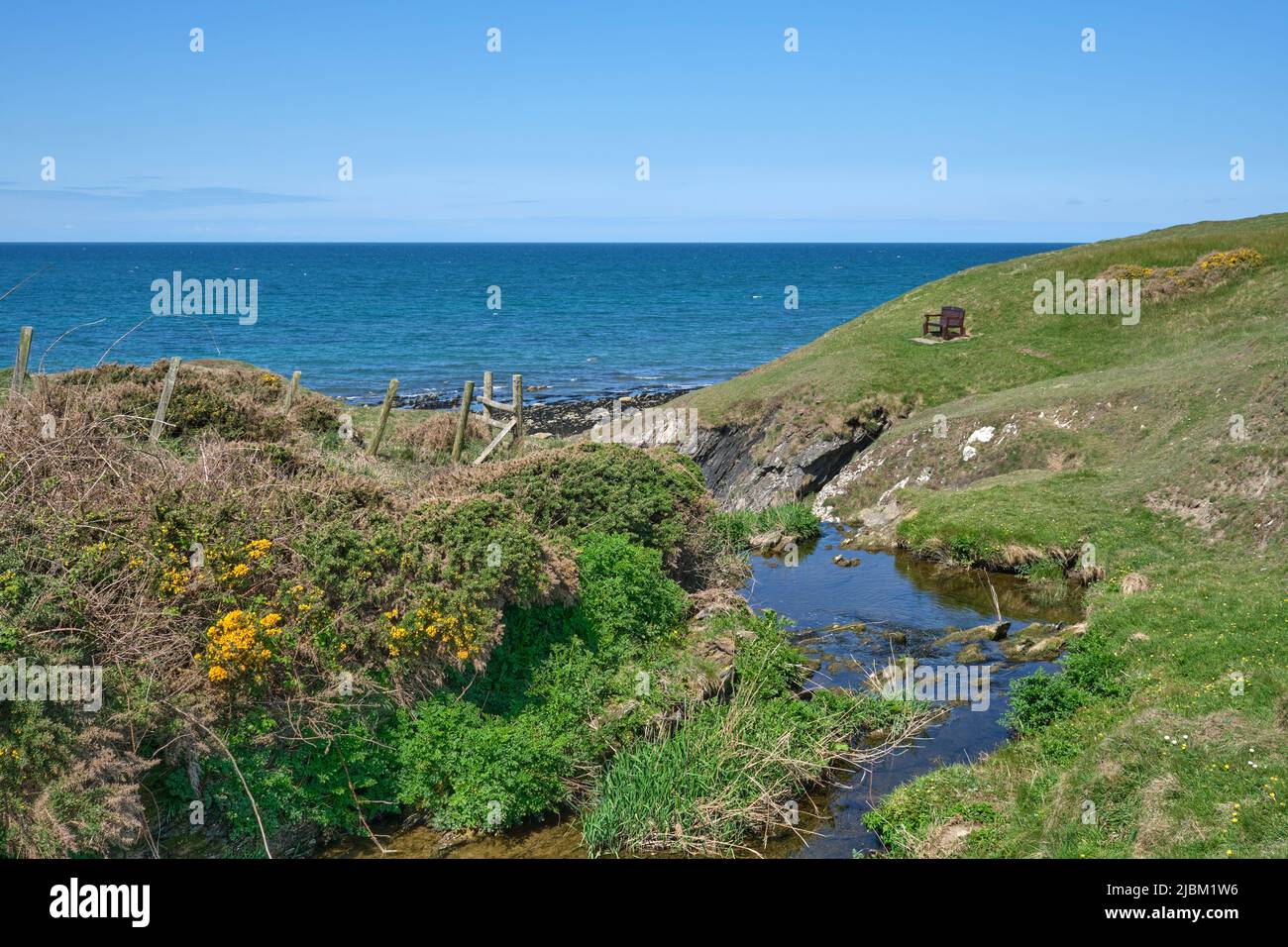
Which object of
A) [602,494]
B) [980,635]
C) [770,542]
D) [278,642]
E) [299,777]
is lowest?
[980,635]

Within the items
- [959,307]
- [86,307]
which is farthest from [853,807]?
[86,307]

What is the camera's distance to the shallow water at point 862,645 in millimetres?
15547

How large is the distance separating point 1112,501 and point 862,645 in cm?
1094

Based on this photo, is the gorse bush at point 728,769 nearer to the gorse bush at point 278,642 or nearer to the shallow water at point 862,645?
the shallow water at point 862,645

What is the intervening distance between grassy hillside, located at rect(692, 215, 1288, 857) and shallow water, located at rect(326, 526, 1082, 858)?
899 millimetres

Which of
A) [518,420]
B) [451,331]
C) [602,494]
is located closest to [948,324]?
[518,420]

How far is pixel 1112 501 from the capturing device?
29750 mm

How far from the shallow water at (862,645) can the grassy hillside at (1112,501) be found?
35.4 inches

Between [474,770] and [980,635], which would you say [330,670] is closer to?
[474,770]

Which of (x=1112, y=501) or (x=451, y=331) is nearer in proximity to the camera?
(x=1112, y=501)

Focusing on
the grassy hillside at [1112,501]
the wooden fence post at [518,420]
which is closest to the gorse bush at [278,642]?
the grassy hillside at [1112,501]

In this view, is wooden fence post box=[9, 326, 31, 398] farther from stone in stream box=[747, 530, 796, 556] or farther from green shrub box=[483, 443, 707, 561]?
stone in stream box=[747, 530, 796, 556]

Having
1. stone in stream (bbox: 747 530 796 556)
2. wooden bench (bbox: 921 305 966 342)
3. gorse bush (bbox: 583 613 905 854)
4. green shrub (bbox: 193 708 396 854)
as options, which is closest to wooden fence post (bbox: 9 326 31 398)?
green shrub (bbox: 193 708 396 854)

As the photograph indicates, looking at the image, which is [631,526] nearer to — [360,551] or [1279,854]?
[360,551]
